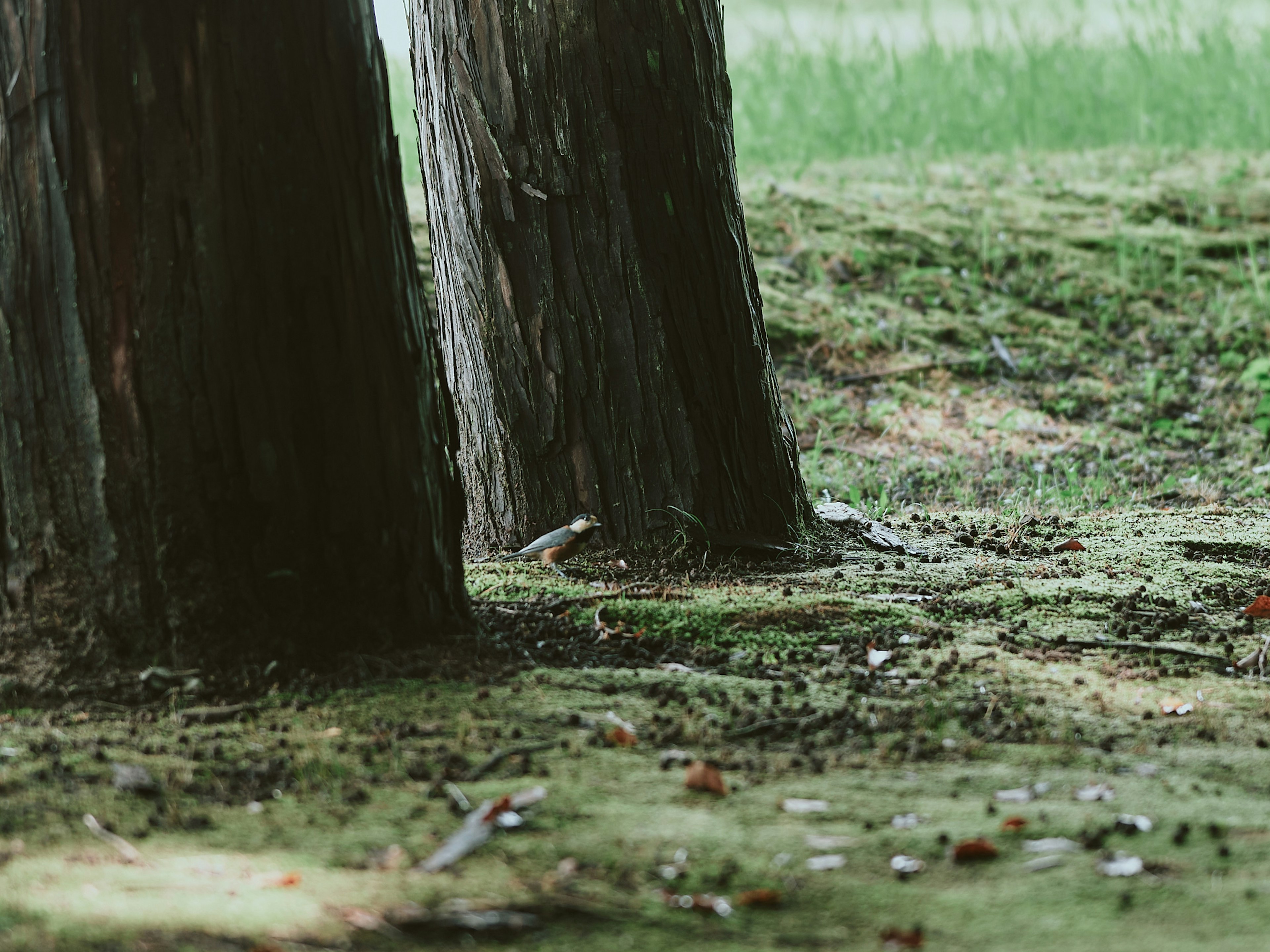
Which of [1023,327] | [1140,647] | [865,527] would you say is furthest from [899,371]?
[1140,647]

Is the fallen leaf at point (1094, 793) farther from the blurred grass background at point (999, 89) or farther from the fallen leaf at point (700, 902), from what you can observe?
the blurred grass background at point (999, 89)

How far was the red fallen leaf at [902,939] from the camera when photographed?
1.33 meters

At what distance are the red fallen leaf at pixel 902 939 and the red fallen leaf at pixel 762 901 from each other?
14 centimetres

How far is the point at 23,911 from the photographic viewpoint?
1318 millimetres

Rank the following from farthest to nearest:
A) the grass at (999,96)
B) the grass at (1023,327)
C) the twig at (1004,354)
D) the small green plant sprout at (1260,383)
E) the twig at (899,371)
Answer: the grass at (999,96), the twig at (1004,354), the twig at (899,371), the small green plant sprout at (1260,383), the grass at (1023,327)

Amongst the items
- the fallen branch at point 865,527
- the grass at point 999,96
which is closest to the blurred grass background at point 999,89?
the grass at point 999,96

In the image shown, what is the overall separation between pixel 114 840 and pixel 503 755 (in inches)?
24.1

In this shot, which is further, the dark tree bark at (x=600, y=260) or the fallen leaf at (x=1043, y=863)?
the dark tree bark at (x=600, y=260)

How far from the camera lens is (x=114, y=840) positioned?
1.55 m

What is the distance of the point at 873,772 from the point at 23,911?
1.27 m

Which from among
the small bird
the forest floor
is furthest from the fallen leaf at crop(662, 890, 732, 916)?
the small bird

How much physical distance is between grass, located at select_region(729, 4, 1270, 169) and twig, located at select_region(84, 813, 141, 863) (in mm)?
7572

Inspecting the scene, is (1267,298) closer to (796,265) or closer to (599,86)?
(796,265)

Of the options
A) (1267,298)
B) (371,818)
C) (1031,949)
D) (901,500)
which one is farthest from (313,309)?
(1267,298)
